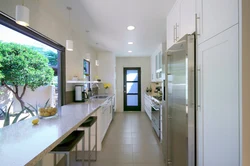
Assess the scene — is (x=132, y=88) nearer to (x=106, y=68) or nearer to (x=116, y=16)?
(x=106, y=68)

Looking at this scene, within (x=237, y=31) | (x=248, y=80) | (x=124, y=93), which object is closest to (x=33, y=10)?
(x=237, y=31)

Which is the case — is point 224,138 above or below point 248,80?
below

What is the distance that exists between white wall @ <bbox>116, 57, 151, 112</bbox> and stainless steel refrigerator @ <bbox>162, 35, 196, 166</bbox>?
5.18m

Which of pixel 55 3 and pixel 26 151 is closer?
pixel 26 151

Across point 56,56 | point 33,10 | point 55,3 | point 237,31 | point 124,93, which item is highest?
point 55,3

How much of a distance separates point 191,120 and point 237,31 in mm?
878

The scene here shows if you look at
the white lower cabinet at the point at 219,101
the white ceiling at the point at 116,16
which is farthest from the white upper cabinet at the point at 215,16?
the white ceiling at the point at 116,16

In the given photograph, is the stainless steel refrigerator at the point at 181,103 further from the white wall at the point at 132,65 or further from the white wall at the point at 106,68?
the white wall at the point at 132,65

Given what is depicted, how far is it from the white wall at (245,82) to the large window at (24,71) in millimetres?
2091

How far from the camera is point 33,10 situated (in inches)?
82.9

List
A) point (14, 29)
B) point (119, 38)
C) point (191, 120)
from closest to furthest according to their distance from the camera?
point (191, 120)
point (14, 29)
point (119, 38)

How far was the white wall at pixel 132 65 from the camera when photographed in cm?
743

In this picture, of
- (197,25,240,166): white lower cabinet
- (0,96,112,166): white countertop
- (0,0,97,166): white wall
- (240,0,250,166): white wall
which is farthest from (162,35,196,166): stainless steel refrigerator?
(0,0,97,166): white wall

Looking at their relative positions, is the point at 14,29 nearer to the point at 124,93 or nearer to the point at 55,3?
the point at 55,3
